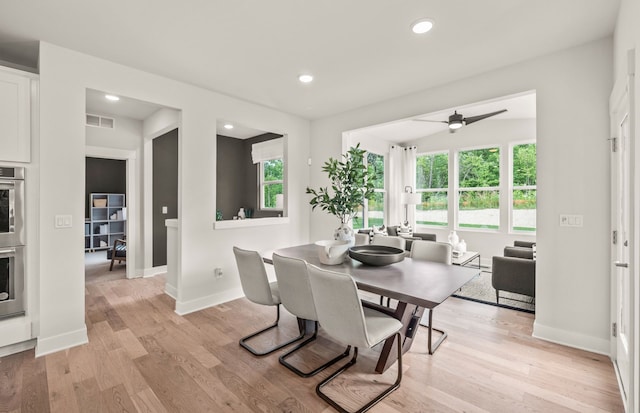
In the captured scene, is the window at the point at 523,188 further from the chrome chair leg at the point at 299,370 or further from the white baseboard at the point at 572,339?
the chrome chair leg at the point at 299,370

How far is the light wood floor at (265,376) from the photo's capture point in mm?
1887

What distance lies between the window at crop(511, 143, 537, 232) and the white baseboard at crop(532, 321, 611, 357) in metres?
3.80

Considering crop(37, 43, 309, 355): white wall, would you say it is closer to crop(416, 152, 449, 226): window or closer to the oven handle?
the oven handle

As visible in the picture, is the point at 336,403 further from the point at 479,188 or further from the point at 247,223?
the point at 479,188

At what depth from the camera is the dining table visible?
5.78ft

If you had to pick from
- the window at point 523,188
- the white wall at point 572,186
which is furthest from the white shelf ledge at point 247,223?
the window at point 523,188

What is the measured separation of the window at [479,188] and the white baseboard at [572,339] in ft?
12.8

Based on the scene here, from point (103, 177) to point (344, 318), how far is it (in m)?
8.45

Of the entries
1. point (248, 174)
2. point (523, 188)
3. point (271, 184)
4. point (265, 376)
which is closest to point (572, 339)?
point (265, 376)

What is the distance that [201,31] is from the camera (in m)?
2.38

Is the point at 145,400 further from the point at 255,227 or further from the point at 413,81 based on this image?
the point at 413,81

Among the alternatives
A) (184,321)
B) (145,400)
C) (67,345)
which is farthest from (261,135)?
(145,400)

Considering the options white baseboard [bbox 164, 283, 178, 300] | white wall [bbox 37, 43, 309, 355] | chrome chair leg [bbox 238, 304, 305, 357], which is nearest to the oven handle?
white wall [bbox 37, 43, 309, 355]

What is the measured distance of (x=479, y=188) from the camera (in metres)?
6.47
